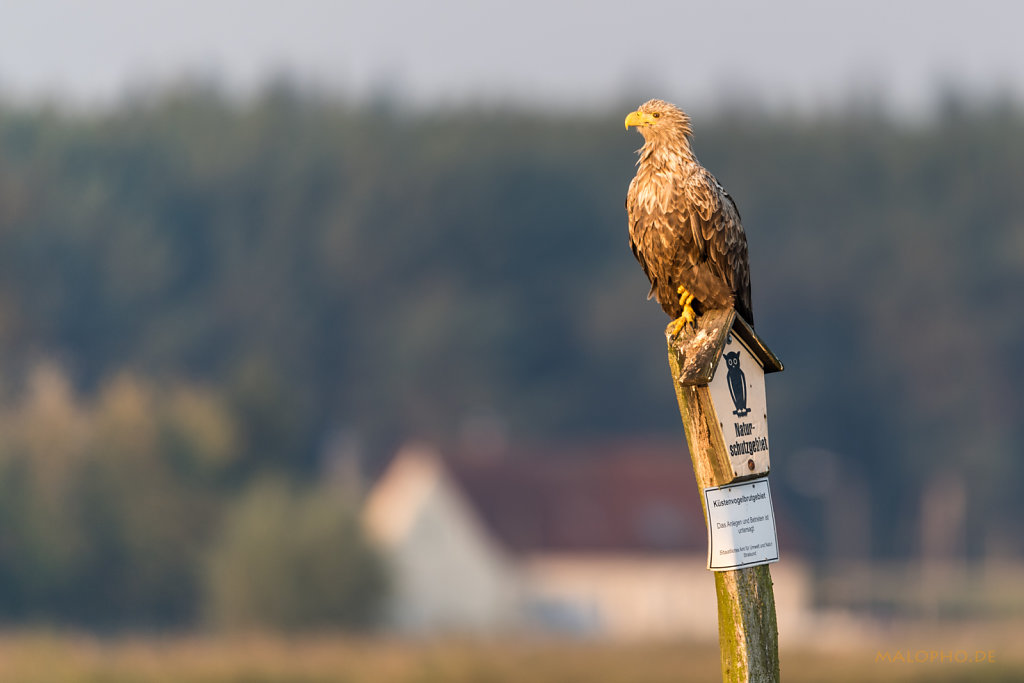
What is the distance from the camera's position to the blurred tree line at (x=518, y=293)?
89.7 metres

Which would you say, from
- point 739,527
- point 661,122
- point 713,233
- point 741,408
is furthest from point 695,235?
point 739,527

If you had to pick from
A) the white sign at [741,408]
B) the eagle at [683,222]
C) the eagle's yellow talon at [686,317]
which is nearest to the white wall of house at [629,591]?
the eagle's yellow talon at [686,317]

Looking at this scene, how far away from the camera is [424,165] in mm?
106938

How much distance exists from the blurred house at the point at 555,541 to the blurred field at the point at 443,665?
27.9 m

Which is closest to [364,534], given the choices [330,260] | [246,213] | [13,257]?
[13,257]

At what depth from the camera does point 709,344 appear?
9117mm

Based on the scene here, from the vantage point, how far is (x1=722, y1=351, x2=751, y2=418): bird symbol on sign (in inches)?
357

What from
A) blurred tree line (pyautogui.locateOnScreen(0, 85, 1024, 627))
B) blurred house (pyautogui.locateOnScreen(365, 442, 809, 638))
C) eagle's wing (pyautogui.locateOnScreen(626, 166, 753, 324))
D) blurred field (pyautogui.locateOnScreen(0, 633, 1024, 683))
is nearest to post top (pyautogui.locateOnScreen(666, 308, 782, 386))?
eagle's wing (pyautogui.locateOnScreen(626, 166, 753, 324))

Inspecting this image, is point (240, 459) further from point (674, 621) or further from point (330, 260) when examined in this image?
point (330, 260)

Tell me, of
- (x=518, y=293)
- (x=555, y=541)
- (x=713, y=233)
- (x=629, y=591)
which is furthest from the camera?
(x=518, y=293)

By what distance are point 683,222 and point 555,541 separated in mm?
62013

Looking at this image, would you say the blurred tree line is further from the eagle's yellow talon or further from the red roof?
the eagle's yellow talon

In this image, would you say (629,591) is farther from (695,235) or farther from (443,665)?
(695,235)

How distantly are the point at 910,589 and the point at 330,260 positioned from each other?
35677 mm
